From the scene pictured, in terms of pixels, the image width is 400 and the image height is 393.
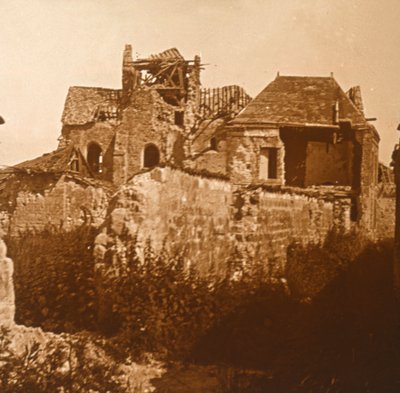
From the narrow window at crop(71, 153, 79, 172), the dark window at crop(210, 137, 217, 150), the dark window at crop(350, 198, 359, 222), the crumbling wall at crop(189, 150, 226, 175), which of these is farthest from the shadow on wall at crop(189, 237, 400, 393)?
the dark window at crop(210, 137, 217, 150)

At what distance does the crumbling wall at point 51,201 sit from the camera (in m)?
12.6

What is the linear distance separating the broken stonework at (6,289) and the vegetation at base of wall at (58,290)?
740 mm

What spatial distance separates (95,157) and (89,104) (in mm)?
2425

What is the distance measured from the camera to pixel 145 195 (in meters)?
6.00

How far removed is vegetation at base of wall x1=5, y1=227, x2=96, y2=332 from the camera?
5566 millimetres

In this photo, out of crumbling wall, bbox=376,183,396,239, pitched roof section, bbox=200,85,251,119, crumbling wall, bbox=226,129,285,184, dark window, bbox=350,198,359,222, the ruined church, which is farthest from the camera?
pitched roof section, bbox=200,85,251,119

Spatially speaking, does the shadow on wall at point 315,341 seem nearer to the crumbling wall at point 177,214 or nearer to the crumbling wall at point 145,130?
the crumbling wall at point 177,214

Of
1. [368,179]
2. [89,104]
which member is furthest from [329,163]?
[89,104]

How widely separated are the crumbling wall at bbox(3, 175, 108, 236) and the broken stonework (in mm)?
7756

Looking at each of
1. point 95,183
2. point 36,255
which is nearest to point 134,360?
point 36,255

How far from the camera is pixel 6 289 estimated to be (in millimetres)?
4688

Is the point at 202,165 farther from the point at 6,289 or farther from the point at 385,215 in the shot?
the point at 6,289

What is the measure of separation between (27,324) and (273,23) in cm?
411

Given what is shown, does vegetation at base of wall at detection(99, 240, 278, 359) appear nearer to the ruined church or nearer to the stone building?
the ruined church
